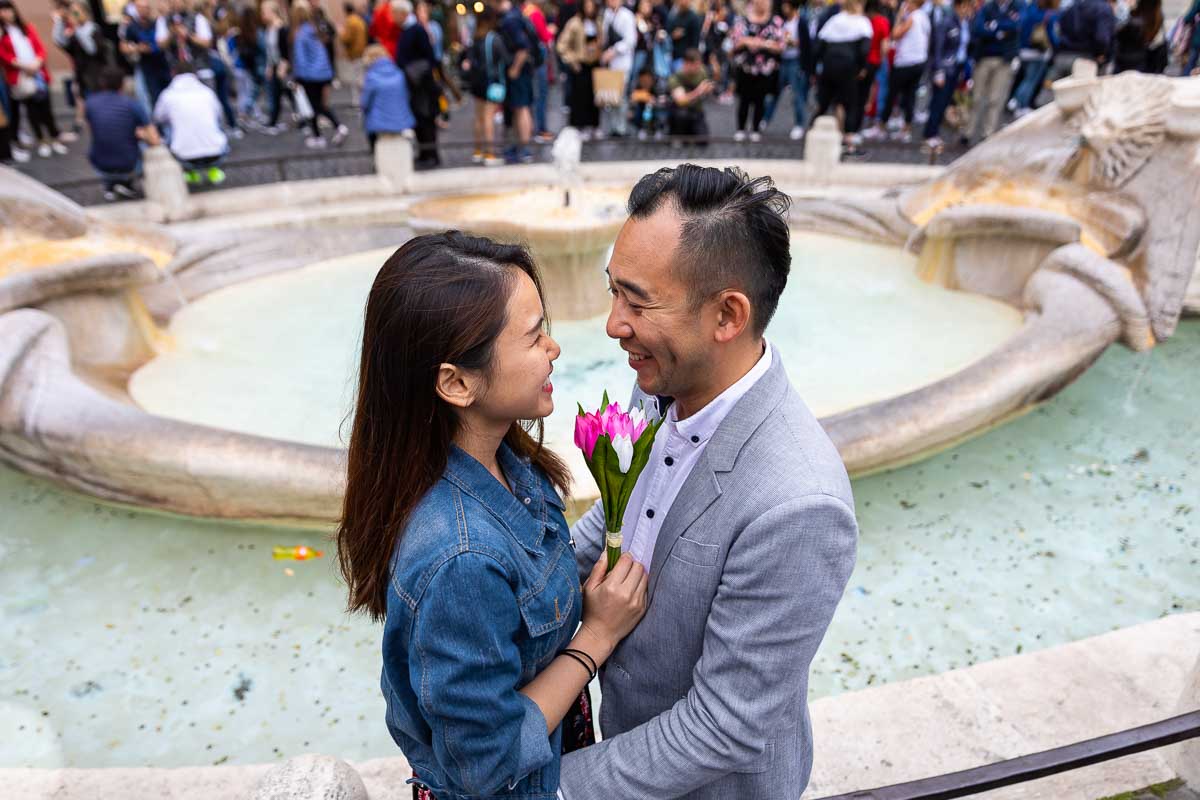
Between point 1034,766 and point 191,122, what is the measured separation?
927 cm

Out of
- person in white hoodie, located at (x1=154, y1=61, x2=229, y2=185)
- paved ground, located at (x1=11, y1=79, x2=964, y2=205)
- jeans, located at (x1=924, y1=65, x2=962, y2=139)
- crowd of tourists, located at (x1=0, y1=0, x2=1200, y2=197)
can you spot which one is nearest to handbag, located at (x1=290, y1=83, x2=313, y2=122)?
crowd of tourists, located at (x1=0, y1=0, x2=1200, y2=197)

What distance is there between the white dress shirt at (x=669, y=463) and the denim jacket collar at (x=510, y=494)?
0.17m

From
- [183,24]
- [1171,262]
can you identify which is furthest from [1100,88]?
[183,24]

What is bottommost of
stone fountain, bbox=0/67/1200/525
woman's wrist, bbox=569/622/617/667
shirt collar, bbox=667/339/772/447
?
stone fountain, bbox=0/67/1200/525

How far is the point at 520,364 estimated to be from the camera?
1387 mm

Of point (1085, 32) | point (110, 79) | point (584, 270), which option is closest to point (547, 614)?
point (584, 270)

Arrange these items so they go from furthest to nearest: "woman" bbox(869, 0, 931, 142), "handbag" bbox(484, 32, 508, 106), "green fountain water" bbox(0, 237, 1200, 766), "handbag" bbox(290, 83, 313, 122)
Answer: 1. "handbag" bbox(290, 83, 313, 122)
2. "woman" bbox(869, 0, 931, 142)
3. "handbag" bbox(484, 32, 508, 106)
4. "green fountain water" bbox(0, 237, 1200, 766)

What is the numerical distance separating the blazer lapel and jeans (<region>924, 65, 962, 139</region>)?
1065cm

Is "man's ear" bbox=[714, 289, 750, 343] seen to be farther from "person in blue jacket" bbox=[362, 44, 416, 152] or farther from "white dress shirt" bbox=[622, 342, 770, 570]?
"person in blue jacket" bbox=[362, 44, 416, 152]

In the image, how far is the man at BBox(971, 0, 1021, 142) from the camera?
10344mm

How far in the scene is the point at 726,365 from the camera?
145cm

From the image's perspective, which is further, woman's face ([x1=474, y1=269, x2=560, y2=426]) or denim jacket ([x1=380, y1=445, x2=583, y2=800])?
woman's face ([x1=474, y1=269, x2=560, y2=426])

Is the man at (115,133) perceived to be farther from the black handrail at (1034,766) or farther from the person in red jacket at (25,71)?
the black handrail at (1034,766)

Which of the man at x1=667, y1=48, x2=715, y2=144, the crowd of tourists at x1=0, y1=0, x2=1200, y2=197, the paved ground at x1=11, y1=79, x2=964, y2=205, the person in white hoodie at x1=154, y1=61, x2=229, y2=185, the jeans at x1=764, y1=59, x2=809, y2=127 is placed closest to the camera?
the person in white hoodie at x1=154, y1=61, x2=229, y2=185
